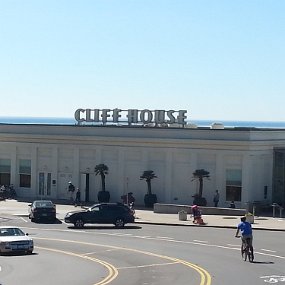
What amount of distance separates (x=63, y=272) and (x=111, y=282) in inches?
118

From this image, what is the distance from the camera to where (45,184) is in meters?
63.2

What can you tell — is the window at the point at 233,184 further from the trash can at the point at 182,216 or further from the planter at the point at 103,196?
the planter at the point at 103,196

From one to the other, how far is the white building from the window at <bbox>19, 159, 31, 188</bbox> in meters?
0.08

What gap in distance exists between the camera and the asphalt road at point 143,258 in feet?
85.3

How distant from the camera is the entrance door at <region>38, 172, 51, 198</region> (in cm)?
6313

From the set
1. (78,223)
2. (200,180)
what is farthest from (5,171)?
(78,223)

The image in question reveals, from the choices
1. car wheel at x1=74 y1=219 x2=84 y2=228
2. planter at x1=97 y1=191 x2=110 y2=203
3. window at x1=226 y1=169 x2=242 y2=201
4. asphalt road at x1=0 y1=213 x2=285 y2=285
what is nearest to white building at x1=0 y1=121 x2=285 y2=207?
window at x1=226 y1=169 x2=242 y2=201

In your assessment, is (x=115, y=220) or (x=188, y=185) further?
(x=188, y=185)

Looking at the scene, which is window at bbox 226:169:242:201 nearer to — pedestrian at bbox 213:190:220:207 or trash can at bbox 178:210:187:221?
pedestrian at bbox 213:190:220:207

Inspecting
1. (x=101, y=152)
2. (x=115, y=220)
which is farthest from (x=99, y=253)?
(x=101, y=152)

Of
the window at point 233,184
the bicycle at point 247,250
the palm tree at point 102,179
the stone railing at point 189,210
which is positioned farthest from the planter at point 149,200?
the bicycle at point 247,250

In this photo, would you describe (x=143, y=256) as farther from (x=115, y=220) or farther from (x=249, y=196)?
(x=249, y=196)

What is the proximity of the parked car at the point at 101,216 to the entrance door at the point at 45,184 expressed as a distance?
18325mm

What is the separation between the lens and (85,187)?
61.5 m
